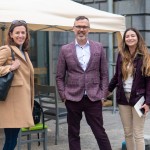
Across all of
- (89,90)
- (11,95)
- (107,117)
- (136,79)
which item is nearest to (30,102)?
(11,95)

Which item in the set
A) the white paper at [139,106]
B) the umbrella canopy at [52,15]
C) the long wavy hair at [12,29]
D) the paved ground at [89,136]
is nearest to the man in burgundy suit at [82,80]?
the white paper at [139,106]

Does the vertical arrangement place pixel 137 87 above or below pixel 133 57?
below

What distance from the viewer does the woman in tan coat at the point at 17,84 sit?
15.6ft

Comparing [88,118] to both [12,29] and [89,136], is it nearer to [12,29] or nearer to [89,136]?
[12,29]

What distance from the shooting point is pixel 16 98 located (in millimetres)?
4797

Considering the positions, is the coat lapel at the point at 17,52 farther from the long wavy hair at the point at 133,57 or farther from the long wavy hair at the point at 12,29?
the long wavy hair at the point at 133,57

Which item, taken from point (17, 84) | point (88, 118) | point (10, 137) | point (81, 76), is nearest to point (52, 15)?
point (81, 76)

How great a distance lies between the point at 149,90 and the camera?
5266mm

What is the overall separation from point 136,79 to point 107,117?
A: 16.2ft

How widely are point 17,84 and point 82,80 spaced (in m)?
0.85

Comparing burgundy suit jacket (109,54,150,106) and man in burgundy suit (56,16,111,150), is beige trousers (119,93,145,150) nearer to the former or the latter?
burgundy suit jacket (109,54,150,106)

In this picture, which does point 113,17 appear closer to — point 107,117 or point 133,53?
point 133,53

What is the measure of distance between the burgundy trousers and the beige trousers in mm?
289

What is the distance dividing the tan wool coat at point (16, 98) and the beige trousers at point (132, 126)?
1.22 meters
